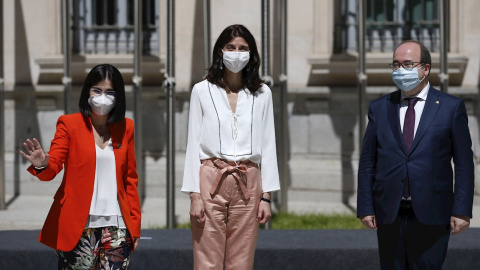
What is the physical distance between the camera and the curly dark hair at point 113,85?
4.39 meters

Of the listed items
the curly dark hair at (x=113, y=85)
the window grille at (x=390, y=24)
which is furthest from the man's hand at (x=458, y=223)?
the window grille at (x=390, y=24)

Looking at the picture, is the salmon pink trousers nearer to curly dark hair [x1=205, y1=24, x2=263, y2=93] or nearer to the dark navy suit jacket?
curly dark hair [x1=205, y1=24, x2=263, y2=93]

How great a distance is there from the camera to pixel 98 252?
433 cm

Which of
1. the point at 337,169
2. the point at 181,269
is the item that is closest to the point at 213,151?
the point at 181,269

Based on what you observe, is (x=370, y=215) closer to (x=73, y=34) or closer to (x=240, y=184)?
(x=240, y=184)

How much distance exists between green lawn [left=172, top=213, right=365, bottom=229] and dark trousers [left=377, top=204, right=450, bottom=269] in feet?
17.0

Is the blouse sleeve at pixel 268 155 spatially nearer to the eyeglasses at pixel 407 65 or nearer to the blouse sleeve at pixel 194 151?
the blouse sleeve at pixel 194 151

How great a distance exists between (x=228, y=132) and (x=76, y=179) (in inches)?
30.3

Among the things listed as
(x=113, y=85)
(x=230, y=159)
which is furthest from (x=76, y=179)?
(x=230, y=159)

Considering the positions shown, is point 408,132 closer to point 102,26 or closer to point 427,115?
point 427,115

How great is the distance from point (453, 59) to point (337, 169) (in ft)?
6.51

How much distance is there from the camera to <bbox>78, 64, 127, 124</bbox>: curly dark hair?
4.39 meters

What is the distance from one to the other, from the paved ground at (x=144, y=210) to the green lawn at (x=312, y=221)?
0.41 metres

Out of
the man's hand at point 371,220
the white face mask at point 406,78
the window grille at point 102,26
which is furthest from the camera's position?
the window grille at point 102,26
